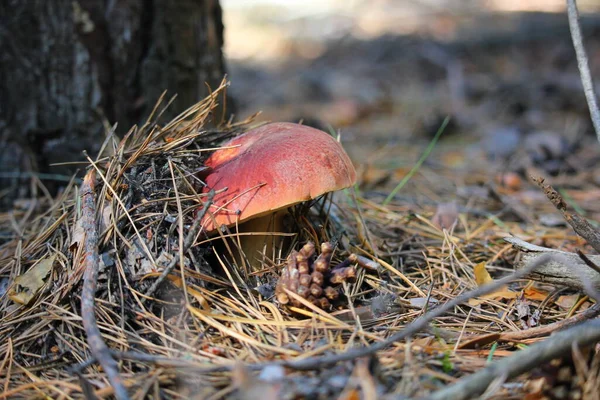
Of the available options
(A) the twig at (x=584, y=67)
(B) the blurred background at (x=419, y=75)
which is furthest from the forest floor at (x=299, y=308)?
(B) the blurred background at (x=419, y=75)

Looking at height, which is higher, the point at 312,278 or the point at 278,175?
the point at 278,175

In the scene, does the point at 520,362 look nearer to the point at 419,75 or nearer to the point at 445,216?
the point at 445,216

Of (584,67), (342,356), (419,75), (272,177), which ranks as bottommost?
(419,75)

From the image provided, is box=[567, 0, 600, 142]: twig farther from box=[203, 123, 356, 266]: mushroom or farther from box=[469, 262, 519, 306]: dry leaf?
box=[203, 123, 356, 266]: mushroom

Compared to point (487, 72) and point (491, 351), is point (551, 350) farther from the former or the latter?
Result: point (487, 72)

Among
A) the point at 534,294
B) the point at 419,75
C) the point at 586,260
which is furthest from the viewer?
the point at 419,75

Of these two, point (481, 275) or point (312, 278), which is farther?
point (481, 275)

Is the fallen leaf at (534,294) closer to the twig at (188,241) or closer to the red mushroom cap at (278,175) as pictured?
the red mushroom cap at (278,175)

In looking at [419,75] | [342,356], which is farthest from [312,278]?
[419,75]

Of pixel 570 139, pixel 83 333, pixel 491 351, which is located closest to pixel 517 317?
pixel 491 351
